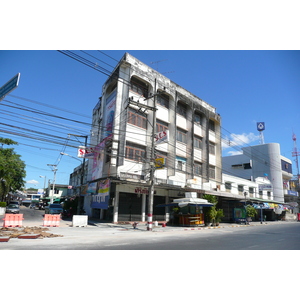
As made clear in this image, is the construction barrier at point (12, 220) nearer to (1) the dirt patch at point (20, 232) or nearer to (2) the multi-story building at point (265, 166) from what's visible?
(1) the dirt patch at point (20, 232)

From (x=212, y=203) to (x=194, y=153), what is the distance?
8.97 meters

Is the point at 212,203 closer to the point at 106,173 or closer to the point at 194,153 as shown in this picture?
the point at 194,153

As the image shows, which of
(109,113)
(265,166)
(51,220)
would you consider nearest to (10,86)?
(51,220)

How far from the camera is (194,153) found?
31.8 meters

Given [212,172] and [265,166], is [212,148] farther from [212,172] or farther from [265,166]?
[265,166]

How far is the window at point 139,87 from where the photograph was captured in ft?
84.2

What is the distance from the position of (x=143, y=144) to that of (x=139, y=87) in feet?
21.9

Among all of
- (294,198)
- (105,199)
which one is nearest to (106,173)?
(105,199)

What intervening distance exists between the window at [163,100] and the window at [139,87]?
1.95 m

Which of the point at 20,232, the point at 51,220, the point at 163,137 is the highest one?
the point at 163,137

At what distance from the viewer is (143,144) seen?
25.2 metres

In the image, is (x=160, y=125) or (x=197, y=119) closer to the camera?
(x=160, y=125)
